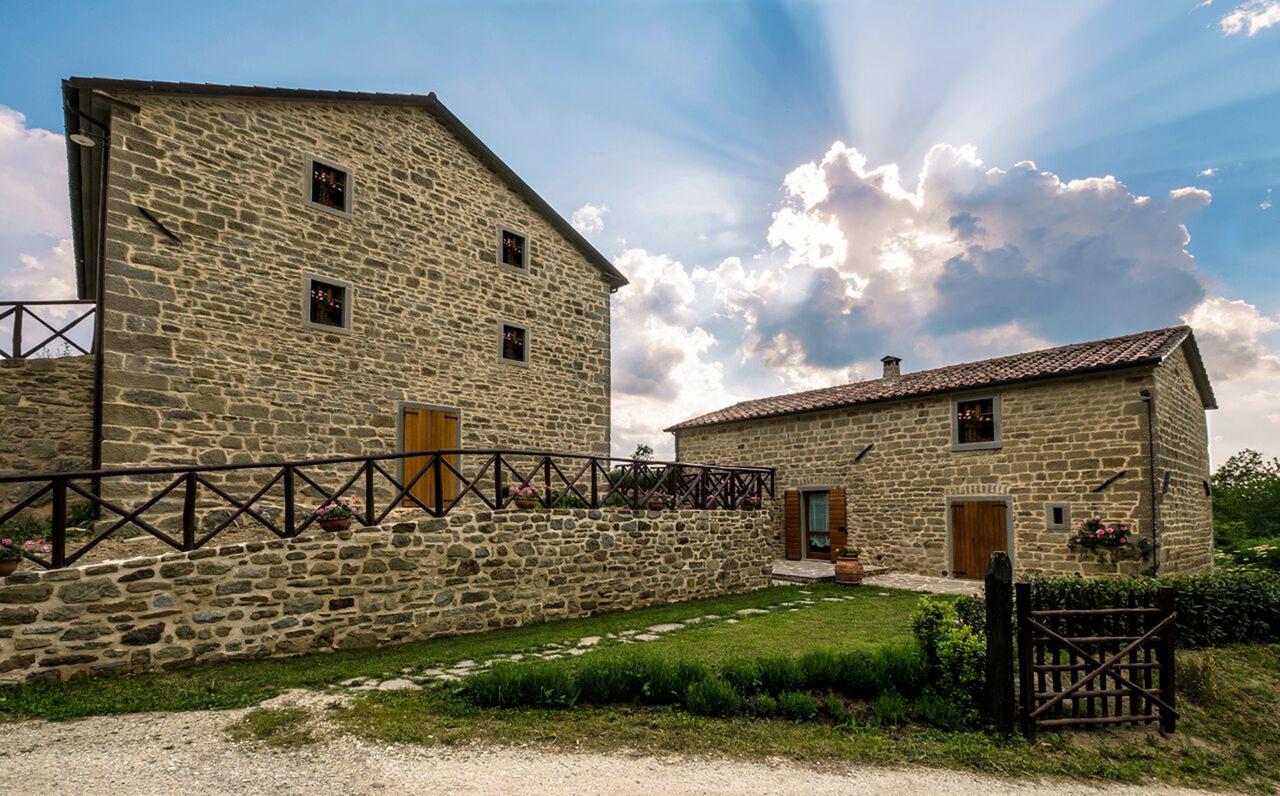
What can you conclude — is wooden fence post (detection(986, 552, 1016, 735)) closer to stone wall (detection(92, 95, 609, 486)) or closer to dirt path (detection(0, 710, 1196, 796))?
dirt path (detection(0, 710, 1196, 796))

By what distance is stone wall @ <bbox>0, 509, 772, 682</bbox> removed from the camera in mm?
5711

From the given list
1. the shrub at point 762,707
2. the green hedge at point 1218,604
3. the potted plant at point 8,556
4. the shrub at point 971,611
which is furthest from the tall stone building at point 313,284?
the green hedge at point 1218,604

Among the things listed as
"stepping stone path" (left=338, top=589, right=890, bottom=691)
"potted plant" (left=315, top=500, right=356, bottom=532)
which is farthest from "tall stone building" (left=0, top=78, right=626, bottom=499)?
"stepping stone path" (left=338, top=589, right=890, bottom=691)

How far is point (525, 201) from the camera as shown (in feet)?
46.3

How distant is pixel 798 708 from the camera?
5453mm

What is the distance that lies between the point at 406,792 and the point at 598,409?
1105cm

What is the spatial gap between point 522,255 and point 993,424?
10.8 metres

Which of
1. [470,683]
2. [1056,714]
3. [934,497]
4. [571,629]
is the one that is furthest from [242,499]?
[934,497]

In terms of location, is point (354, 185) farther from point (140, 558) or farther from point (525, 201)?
point (140, 558)

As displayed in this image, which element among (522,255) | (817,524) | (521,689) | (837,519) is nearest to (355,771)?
(521,689)

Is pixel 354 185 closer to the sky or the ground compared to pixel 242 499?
closer to the sky

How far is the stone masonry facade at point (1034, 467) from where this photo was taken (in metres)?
11.9

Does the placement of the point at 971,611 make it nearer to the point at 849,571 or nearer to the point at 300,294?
the point at 849,571

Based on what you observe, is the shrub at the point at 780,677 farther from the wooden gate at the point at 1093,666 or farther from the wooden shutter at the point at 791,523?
the wooden shutter at the point at 791,523
